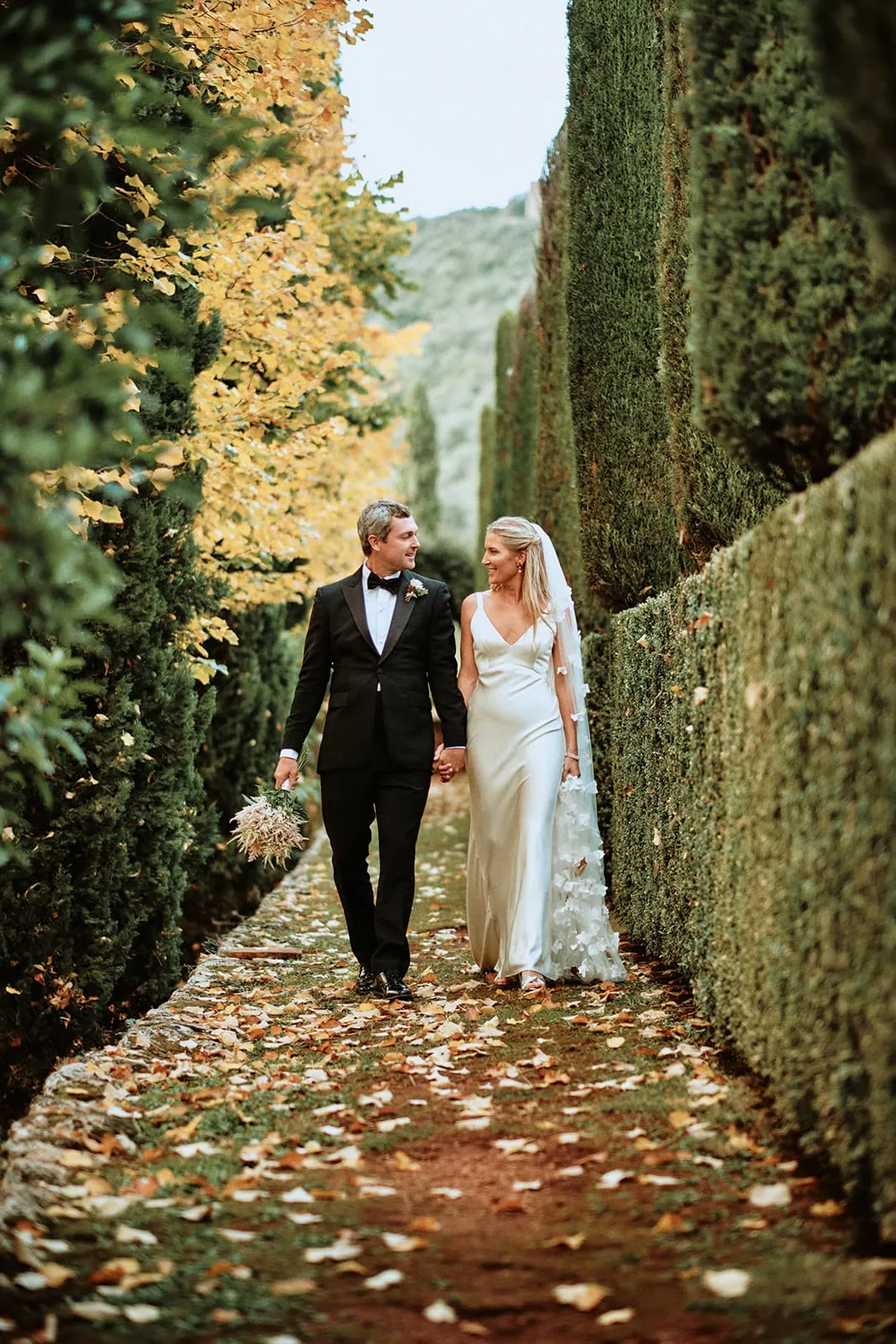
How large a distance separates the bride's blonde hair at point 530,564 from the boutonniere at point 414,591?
22.2 inches

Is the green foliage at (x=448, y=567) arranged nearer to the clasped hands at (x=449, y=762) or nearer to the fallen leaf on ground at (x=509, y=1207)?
the clasped hands at (x=449, y=762)

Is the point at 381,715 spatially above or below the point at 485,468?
below

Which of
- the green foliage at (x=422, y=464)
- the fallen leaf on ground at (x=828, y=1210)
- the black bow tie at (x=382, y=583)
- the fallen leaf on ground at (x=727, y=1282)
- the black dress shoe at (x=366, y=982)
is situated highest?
the green foliage at (x=422, y=464)

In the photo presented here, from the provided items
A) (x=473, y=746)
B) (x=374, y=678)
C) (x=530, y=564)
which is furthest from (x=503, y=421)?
(x=374, y=678)

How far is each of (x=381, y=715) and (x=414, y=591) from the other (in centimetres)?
63

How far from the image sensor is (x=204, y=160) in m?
3.62

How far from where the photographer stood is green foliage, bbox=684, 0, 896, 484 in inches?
151

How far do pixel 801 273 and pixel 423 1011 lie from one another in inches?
145

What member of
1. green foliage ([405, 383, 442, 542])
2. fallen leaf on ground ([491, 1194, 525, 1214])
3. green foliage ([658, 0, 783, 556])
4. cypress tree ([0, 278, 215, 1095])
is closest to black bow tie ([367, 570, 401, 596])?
cypress tree ([0, 278, 215, 1095])

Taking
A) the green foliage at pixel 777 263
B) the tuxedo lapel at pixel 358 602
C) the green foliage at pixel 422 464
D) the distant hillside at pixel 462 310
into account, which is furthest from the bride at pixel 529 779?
the distant hillside at pixel 462 310

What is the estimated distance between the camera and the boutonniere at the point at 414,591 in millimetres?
6625

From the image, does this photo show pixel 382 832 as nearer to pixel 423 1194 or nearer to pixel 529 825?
pixel 529 825

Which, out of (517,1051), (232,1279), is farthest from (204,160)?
(517,1051)

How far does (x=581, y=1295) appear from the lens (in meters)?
3.00
